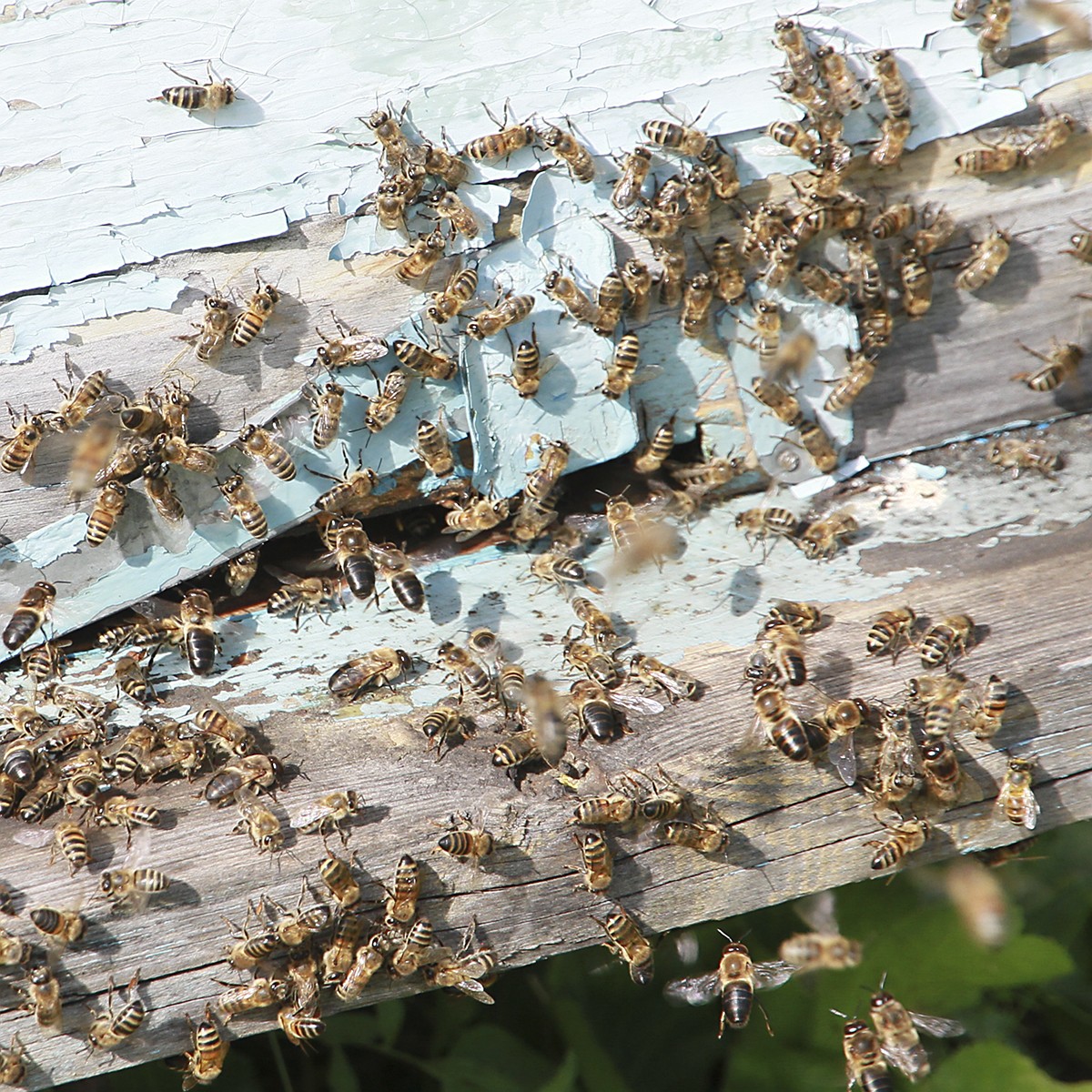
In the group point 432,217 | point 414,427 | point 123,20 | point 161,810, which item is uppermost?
point 123,20

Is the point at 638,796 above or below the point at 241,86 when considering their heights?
below

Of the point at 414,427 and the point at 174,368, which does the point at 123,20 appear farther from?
the point at 414,427

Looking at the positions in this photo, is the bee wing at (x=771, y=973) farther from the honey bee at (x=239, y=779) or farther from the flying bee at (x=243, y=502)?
the flying bee at (x=243, y=502)

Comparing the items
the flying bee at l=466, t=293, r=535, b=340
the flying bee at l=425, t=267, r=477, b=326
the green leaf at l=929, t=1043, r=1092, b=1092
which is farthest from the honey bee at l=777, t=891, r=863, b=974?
the flying bee at l=425, t=267, r=477, b=326

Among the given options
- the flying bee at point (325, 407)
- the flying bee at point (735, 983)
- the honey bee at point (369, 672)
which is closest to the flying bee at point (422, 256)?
the flying bee at point (325, 407)

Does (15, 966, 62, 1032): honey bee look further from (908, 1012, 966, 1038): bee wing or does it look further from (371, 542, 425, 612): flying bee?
(908, 1012, 966, 1038): bee wing

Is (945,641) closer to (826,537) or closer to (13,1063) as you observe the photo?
(826,537)

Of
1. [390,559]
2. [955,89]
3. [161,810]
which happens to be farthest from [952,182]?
[161,810]
